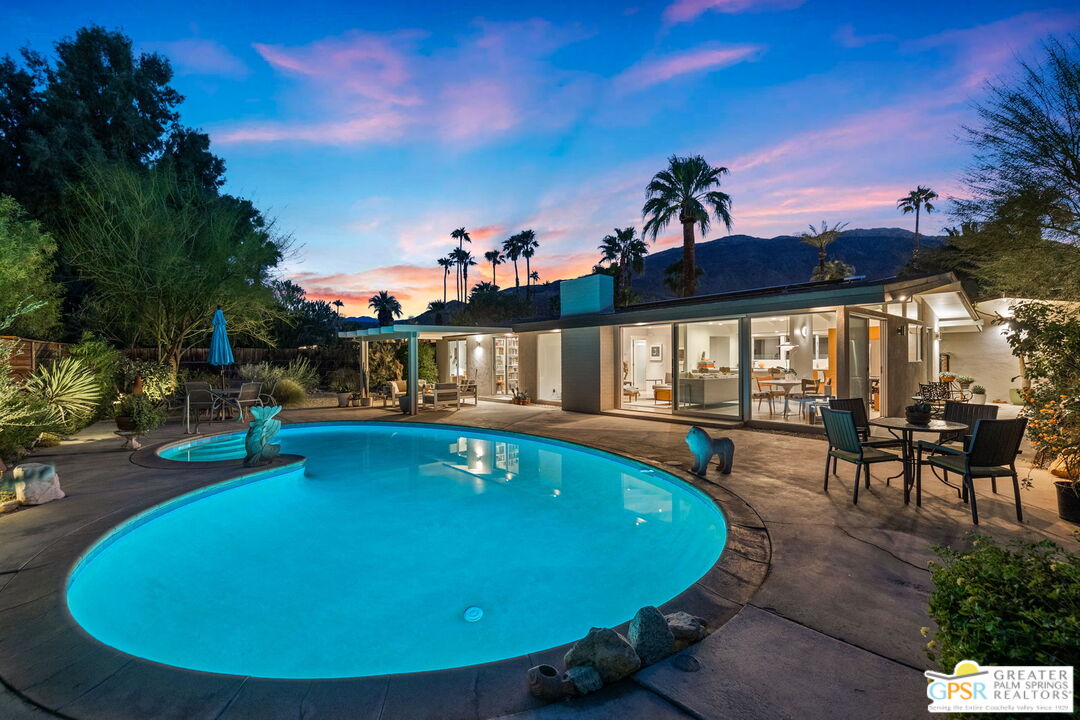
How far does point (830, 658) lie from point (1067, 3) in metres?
10.8

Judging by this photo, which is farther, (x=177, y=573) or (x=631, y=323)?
(x=631, y=323)

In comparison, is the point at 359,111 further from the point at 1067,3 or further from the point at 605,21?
the point at 1067,3

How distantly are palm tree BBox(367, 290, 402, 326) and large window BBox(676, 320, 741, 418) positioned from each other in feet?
118

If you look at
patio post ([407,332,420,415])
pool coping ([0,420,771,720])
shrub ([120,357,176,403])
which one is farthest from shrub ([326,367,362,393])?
pool coping ([0,420,771,720])

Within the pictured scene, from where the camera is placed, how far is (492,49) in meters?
9.46

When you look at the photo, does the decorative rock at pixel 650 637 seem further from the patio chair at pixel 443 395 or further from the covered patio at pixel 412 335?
the patio chair at pixel 443 395

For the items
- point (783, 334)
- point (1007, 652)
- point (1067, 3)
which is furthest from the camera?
point (783, 334)

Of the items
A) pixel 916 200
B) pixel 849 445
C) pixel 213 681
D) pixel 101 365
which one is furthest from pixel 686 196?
pixel 916 200

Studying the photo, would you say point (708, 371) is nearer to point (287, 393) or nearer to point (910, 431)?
point (910, 431)

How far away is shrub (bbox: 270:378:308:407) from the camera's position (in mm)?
14039

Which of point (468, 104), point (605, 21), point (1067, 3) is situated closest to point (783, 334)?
point (1067, 3)

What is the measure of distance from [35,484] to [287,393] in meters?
9.61

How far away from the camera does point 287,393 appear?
14125 mm

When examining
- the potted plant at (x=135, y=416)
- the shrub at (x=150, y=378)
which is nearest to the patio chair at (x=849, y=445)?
the potted plant at (x=135, y=416)
